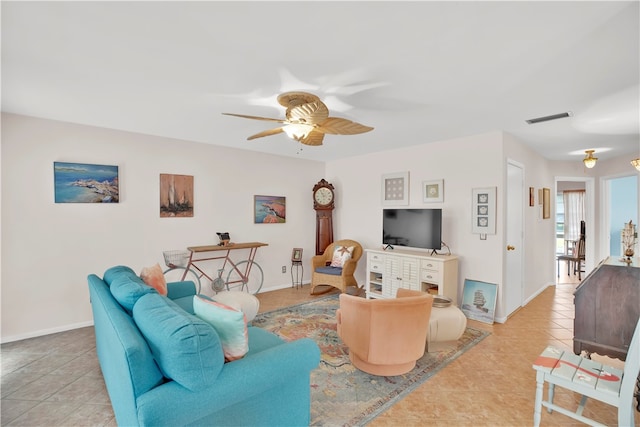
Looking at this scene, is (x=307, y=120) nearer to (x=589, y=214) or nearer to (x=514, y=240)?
(x=514, y=240)

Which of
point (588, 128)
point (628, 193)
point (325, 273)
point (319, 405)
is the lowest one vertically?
point (319, 405)

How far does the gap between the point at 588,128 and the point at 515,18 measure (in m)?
2.90

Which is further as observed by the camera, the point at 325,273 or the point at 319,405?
the point at 325,273

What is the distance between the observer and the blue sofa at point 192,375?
1281mm

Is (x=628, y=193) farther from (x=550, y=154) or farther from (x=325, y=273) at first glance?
(x=325, y=273)

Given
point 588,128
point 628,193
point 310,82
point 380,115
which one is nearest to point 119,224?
point 310,82

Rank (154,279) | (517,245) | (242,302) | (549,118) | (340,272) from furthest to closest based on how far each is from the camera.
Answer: (340,272), (517,245), (242,302), (549,118), (154,279)

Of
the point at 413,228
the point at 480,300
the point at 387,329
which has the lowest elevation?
the point at 480,300

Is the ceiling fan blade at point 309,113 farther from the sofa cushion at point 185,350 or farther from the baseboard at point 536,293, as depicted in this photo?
the baseboard at point 536,293

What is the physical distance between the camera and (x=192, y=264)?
4.34 meters

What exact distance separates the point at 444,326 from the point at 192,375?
2.36 m

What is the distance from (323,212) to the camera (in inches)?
220

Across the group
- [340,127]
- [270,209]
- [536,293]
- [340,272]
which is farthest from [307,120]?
[536,293]

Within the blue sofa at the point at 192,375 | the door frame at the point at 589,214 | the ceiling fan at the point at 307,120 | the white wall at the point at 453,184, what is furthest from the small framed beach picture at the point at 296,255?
the door frame at the point at 589,214
